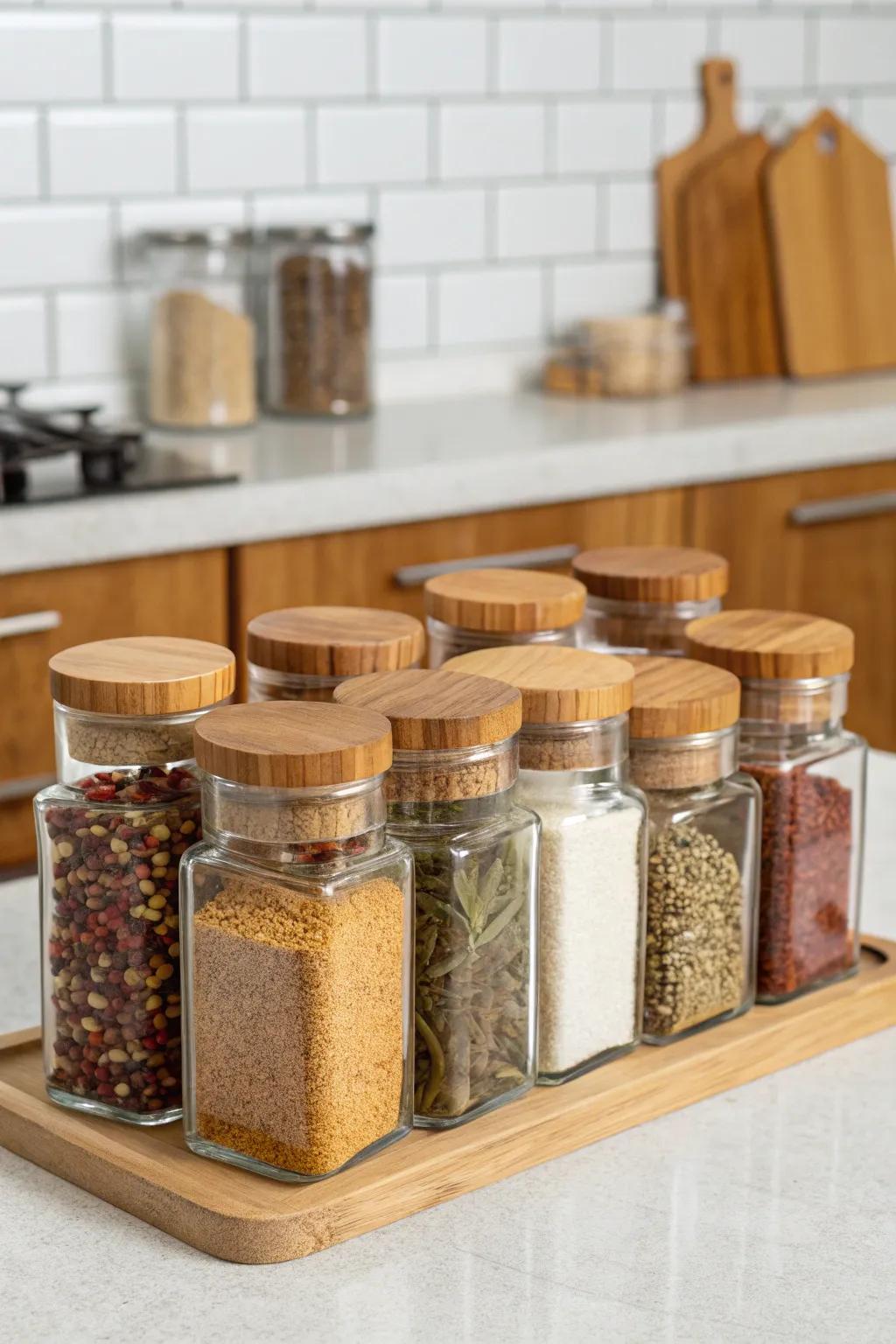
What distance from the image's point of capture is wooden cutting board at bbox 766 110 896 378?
318cm

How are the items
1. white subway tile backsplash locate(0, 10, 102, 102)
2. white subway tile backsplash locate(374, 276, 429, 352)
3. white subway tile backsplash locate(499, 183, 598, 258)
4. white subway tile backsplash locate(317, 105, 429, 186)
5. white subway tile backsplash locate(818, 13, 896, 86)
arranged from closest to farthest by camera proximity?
white subway tile backsplash locate(0, 10, 102, 102) < white subway tile backsplash locate(317, 105, 429, 186) < white subway tile backsplash locate(374, 276, 429, 352) < white subway tile backsplash locate(499, 183, 598, 258) < white subway tile backsplash locate(818, 13, 896, 86)

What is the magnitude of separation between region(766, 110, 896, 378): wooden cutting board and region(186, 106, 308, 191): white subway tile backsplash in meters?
0.90

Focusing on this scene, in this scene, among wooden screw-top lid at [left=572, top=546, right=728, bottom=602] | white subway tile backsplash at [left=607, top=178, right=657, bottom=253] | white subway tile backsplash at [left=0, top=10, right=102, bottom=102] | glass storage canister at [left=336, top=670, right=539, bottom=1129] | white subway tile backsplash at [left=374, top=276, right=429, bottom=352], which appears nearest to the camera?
glass storage canister at [left=336, top=670, right=539, bottom=1129]

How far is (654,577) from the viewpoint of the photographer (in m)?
1.03

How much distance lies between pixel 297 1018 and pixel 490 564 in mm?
1678

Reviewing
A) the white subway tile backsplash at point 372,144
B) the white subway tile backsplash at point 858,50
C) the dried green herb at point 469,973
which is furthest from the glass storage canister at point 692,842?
the white subway tile backsplash at point 858,50

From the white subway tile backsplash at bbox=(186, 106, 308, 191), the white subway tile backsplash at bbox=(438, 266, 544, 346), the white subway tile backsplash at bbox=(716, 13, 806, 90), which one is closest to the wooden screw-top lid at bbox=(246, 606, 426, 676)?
the white subway tile backsplash at bbox=(186, 106, 308, 191)

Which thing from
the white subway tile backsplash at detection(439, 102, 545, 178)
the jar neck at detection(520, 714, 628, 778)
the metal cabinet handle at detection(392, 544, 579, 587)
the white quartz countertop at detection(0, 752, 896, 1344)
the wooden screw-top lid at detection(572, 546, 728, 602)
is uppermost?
the white subway tile backsplash at detection(439, 102, 545, 178)

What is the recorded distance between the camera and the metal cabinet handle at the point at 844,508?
8.91 feet

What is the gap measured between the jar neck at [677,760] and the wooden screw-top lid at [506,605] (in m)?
0.10

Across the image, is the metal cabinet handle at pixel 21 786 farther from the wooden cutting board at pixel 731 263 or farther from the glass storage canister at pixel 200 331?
the wooden cutting board at pixel 731 263

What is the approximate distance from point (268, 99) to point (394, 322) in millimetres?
411

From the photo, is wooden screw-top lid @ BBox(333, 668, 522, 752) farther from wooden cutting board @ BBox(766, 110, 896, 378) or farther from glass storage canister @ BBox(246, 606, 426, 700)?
wooden cutting board @ BBox(766, 110, 896, 378)

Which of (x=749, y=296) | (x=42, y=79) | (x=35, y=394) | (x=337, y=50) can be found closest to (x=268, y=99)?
(x=337, y=50)
